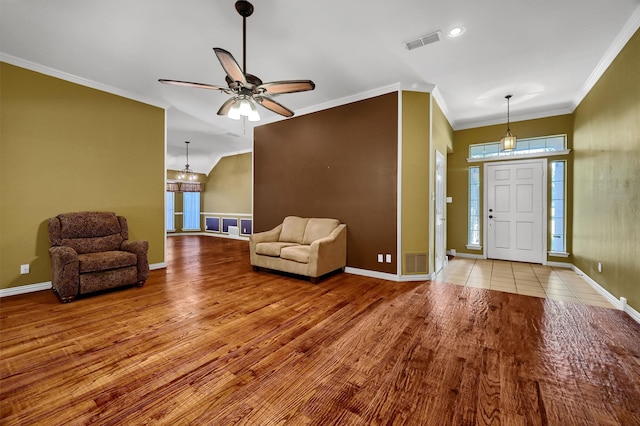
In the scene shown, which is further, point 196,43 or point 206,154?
point 206,154

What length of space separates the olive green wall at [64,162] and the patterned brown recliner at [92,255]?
1.08ft

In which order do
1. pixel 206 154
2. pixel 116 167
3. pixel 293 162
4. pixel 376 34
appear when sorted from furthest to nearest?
pixel 206 154
pixel 293 162
pixel 116 167
pixel 376 34

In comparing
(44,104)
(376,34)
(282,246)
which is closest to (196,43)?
(376,34)

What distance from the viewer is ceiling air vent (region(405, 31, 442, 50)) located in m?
2.87

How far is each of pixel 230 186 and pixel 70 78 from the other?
5.63 meters

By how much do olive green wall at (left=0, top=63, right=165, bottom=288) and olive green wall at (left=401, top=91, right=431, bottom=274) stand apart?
4090mm

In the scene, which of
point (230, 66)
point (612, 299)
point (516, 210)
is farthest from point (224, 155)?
point (612, 299)

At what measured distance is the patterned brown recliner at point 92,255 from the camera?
3043 mm

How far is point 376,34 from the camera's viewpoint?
9.41 ft

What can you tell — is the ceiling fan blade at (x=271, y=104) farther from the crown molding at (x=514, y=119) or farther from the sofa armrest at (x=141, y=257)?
the crown molding at (x=514, y=119)

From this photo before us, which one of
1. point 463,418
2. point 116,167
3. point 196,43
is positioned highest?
point 196,43

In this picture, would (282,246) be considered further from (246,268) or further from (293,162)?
(293,162)

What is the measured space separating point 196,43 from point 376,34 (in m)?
1.99

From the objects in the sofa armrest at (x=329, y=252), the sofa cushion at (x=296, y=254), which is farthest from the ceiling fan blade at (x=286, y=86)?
the sofa cushion at (x=296, y=254)
